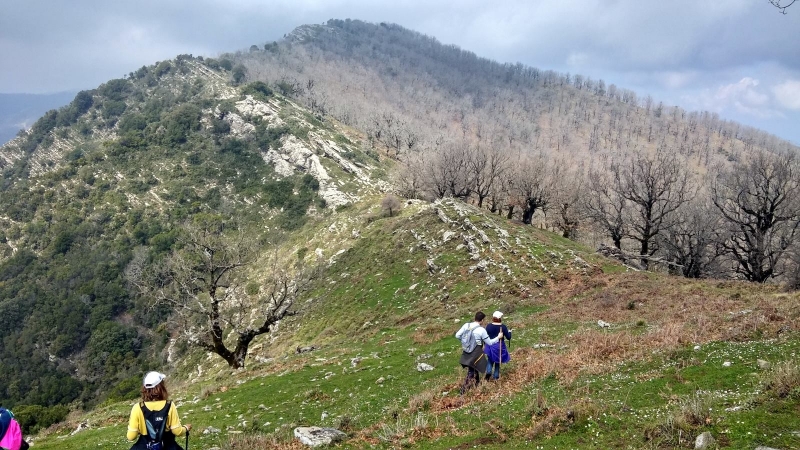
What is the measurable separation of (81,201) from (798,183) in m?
117

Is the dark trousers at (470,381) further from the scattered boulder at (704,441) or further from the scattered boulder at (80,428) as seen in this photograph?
the scattered boulder at (80,428)

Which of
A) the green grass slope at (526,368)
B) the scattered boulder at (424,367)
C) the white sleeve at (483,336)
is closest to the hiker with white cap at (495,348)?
the white sleeve at (483,336)

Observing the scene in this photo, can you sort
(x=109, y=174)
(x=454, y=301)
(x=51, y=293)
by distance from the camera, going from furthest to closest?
1. (x=109, y=174)
2. (x=51, y=293)
3. (x=454, y=301)

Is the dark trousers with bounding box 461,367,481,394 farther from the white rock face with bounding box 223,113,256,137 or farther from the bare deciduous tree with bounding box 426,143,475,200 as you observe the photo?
the white rock face with bounding box 223,113,256,137

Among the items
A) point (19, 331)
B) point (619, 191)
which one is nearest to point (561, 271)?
point (619, 191)

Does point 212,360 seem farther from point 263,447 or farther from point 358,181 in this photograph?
point 358,181

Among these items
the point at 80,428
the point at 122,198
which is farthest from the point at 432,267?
the point at 122,198

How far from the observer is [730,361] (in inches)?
487

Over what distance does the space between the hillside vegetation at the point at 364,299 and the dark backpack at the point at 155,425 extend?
397 cm

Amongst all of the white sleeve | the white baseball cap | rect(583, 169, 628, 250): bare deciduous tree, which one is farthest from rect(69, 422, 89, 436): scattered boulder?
rect(583, 169, 628, 250): bare deciduous tree

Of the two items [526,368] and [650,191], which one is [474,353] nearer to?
[526,368]

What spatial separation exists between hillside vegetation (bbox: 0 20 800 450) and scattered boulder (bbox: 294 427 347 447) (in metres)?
0.32

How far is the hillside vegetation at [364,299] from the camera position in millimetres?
11781

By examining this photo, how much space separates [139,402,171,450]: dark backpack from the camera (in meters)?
8.49
